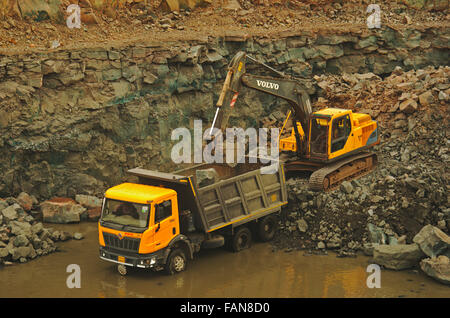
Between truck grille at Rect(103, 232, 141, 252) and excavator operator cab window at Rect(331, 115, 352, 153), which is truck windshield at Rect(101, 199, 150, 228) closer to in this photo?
truck grille at Rect(103, 232, 141, 252)

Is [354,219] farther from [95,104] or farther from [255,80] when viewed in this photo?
[95,104]

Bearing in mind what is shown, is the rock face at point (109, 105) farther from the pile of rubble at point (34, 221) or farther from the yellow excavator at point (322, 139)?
the yellow excavator at point (322, 139)

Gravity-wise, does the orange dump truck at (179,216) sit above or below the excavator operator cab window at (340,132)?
below

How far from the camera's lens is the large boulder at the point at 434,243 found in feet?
45.6

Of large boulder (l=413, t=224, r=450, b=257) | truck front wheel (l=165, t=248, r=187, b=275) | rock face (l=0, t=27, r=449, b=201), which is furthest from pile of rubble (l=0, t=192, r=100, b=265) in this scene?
large boulder (l=413, t=224, r=450, b=257)

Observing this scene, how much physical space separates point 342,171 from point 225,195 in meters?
4.63

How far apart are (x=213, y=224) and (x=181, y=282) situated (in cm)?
166

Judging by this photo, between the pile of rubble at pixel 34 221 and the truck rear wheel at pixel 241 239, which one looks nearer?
the pile of rubble at pixel 34 221

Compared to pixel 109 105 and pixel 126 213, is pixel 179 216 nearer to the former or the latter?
pixel 126 213

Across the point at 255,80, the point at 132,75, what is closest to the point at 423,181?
the point at 255,80

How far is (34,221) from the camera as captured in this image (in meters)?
→ 17.2

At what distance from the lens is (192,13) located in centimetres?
2450

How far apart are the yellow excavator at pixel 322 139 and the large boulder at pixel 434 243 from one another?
3625 millimetres

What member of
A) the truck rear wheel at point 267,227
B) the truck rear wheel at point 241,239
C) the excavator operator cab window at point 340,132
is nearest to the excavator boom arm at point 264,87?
the excavator operator cab window at point 340,132
